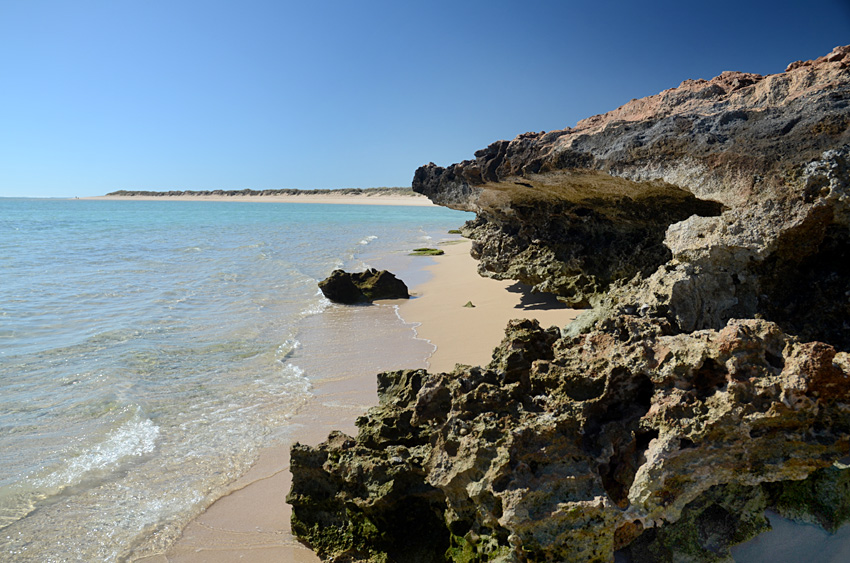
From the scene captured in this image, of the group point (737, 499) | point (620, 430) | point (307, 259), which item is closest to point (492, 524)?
point (620, 430)

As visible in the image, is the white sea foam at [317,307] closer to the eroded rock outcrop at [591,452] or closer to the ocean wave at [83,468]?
the ocean wave at [83,468]

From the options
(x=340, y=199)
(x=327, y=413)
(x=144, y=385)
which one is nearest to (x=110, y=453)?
(x=144, y=385)

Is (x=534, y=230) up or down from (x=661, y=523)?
up

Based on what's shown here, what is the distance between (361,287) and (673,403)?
918cm

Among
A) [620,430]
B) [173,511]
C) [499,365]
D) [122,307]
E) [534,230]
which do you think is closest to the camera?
[620,430]

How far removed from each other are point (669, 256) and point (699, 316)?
239 centimetres

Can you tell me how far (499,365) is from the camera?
11.0 ft

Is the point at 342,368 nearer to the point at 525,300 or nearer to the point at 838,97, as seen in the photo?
the point at 525,300

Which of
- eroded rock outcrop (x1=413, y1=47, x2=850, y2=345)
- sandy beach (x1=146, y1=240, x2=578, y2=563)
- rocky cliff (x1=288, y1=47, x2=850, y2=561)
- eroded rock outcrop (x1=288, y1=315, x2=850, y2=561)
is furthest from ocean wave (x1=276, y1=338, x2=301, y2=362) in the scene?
eroded rock outcrop (x1=288, y1=315, x2=850, y2=561)

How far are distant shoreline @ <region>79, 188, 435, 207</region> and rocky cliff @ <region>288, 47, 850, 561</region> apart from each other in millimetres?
84318

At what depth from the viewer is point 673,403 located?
8.46 feet

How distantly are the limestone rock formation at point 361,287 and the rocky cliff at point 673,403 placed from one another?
6650 millimetres

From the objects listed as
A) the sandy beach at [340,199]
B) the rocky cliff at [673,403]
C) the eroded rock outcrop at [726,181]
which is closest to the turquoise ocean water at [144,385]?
the rocky cliff at [673,403]

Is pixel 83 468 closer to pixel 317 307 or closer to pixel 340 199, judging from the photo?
pixel 317 307
